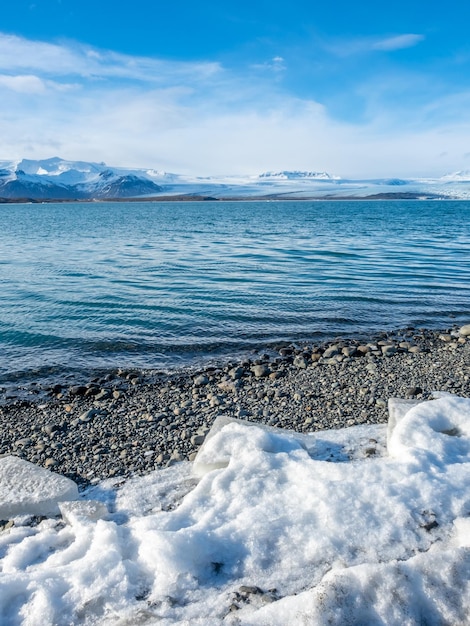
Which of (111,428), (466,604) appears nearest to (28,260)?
(111,428)

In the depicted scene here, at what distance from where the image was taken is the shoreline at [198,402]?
5852 millimetres

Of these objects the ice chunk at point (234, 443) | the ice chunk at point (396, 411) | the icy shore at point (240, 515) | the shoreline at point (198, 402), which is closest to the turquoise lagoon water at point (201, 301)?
the shoreline at point (198, 402)

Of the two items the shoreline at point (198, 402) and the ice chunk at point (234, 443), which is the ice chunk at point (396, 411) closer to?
the shoreline at point (198, 402)

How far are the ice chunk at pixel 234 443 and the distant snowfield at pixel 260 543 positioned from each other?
0.02 metres

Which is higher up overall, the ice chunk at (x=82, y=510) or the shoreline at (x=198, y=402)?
the ice chunk at (x=82, y=510)

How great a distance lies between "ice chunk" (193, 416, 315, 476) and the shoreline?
1.85 feet

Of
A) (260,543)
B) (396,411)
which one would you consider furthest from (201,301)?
(260,543)

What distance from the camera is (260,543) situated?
12.4 ft

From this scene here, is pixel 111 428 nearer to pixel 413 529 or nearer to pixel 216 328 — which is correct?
pixel 413 529

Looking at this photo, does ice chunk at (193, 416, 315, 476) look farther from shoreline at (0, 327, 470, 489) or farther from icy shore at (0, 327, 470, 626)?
shoreline at (0, 327, 470, 489)

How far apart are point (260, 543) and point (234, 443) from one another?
1.45 meters

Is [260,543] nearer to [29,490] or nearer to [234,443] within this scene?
[234,443]

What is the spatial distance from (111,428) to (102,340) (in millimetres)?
5358

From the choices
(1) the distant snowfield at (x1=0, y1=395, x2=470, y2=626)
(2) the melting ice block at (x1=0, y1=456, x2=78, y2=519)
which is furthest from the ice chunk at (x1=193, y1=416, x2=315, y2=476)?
(2) the melting ice block at (x1=0, y1=456, x2=78, y2=519)
